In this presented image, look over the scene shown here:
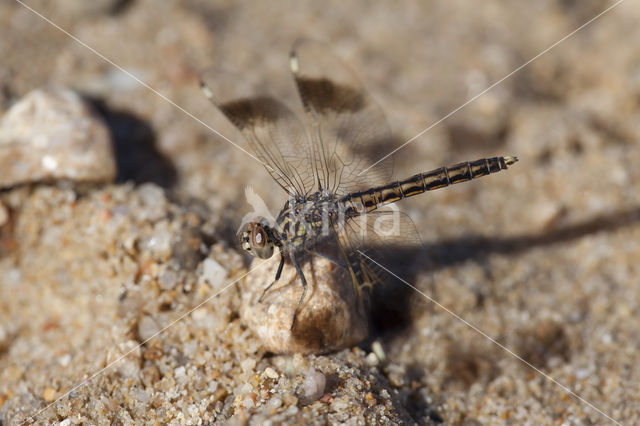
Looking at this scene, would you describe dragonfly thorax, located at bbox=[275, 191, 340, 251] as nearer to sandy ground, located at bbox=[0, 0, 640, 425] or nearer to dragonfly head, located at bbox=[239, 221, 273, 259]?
dragonfly head, located at bbox=[239, 221, 273, 259]

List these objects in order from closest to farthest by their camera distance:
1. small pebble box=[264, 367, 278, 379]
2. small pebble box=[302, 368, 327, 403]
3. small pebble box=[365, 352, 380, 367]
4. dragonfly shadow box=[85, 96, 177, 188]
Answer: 1. small pebble box=[302, 368, 327, 403]
2. small pebble box=[264, 367, 278, 379]
3. small pebble box=[365, 352, 380, 367]
4. dragonfly shadow box=[85, 96, 177, 188]

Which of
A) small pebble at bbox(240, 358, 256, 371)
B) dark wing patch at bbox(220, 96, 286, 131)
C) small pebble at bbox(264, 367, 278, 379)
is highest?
dark wing patch at bbox(220, 96, 286, 131)

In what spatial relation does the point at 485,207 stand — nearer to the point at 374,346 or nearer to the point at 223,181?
the point at 374,346

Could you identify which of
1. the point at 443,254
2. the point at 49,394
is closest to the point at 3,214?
the point at 49,394

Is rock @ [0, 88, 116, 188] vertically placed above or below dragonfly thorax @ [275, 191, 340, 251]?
above

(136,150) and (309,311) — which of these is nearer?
(309,311)

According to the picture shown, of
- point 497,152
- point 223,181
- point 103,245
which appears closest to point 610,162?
point 497,152

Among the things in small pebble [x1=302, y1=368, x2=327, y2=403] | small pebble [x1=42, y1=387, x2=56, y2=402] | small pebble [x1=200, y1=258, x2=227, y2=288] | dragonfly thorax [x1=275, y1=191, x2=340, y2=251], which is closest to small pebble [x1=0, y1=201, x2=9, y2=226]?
small pebble [x1=42, y1=387, x2=56, y2=402]

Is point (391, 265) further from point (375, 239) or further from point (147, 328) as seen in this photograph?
point (147, 328)
